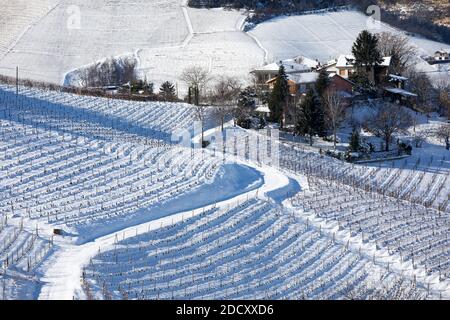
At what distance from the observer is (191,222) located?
17.9 m

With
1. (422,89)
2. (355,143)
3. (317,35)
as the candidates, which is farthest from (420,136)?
(317,35)

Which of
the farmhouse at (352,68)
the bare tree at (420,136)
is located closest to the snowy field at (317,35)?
the farmhouse at (352,68)

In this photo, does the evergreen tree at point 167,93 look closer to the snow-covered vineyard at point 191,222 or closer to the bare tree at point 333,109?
the bare tree at point 333,109

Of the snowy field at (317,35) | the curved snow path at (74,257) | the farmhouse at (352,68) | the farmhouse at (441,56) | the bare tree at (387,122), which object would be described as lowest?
the curved snow path at (74,257)

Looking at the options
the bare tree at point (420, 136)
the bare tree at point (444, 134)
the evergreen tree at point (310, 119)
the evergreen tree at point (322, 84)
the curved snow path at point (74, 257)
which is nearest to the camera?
the curved snow path at point (74, 257)

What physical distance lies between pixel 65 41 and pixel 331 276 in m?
Result: 54.3

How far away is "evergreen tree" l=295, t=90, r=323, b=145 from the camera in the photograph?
31641 mm

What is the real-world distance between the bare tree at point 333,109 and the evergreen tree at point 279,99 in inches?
77.3

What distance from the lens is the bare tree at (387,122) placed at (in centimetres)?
3241

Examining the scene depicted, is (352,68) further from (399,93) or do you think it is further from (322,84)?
(322,84)

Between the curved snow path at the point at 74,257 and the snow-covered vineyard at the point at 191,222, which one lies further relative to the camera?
the snow-covered vineyard at the point at 191,222

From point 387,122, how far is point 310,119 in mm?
3682

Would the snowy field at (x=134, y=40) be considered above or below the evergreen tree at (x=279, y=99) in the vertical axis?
above

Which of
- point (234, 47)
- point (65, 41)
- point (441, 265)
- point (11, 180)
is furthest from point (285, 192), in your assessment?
point (65, 41)
